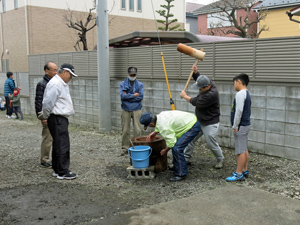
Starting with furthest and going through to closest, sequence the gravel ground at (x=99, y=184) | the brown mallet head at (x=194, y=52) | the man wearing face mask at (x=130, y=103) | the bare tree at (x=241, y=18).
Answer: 1. the bare tree at (x=241, y=18)
2. the man wearing face mask at (x=130, y=103)
3. the brown mallet head at (x=194, y=52)
4. the gravel ground at (x=99, y=184)

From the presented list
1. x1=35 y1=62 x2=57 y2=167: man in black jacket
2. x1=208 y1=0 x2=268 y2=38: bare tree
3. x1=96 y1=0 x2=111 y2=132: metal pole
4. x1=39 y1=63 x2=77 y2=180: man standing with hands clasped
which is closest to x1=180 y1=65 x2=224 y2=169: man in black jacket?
x1=39 y1=63 x2=77 y2=180: man standing with hands clasped

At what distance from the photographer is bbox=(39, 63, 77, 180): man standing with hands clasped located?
5.19 m

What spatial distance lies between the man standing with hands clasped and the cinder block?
0.92 meters

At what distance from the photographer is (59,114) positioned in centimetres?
525

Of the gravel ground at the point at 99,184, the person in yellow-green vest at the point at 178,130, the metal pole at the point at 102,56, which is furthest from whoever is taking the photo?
the metal pole at the point at 102,56

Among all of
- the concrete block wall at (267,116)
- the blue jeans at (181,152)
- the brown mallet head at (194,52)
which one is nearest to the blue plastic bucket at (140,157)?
the blue jeans at (181,152)

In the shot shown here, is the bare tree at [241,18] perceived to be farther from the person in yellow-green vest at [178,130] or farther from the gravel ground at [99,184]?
the person in yellow-green vest at [178,130]

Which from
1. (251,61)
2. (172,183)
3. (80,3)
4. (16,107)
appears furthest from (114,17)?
(172,183)

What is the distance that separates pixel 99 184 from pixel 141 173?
71 cm

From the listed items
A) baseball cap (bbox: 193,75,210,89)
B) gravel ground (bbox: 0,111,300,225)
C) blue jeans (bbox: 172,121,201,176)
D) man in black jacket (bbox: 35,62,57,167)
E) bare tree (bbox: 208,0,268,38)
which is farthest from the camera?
bare tree (bbox: 208,0,268,38)

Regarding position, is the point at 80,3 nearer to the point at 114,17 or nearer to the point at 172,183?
the point at 114,17

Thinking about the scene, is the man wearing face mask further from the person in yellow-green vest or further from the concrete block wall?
the person in yellow-green vest

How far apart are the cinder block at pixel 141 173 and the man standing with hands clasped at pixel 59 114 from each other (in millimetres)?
922

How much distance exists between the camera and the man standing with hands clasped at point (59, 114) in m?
5.19
